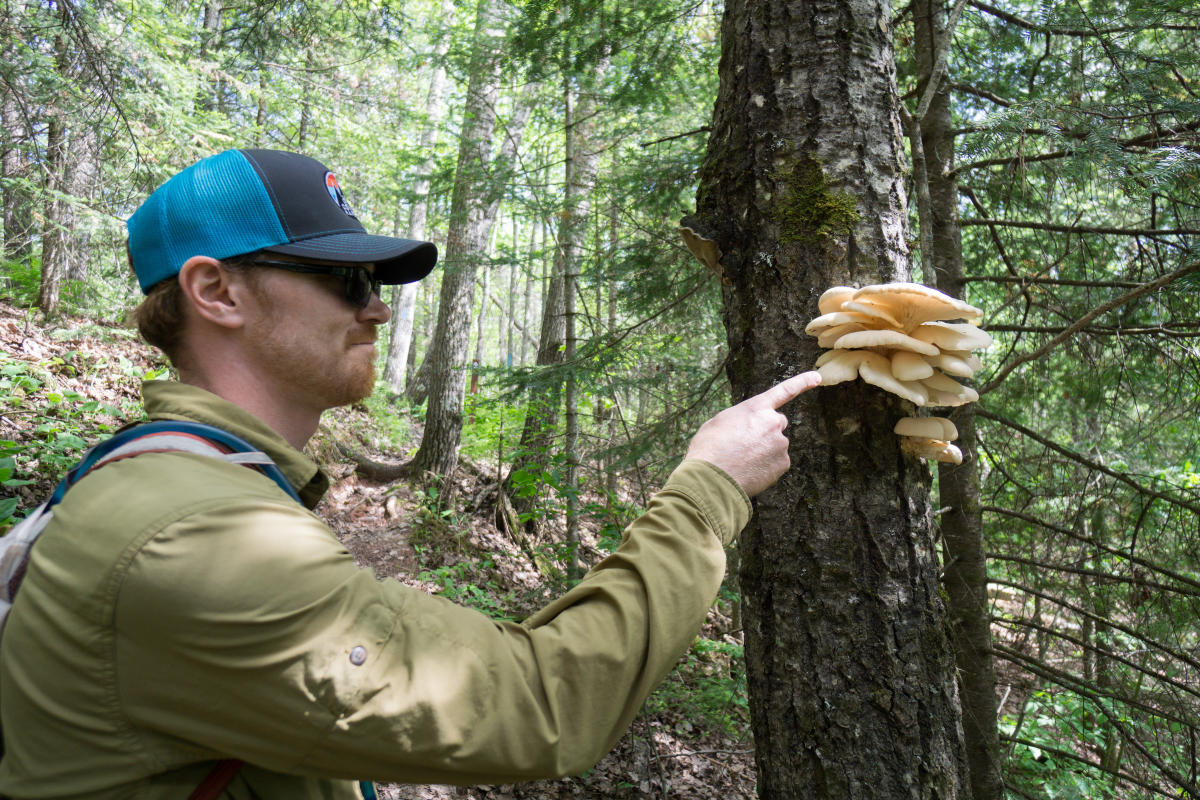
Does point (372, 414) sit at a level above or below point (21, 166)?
below

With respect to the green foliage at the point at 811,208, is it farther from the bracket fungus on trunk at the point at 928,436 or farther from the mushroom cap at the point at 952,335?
the bracket fungus on trunk at the point at 928,436

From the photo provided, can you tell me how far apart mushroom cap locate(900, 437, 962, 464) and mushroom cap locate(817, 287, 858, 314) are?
0.44 meters

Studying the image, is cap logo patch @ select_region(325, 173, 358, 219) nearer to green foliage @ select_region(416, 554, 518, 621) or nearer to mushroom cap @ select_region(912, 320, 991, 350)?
mushroom cap @ select_region(912, 320, 991, 350)

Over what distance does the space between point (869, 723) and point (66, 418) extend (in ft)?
22.6

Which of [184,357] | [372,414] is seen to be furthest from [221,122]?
[184,357]

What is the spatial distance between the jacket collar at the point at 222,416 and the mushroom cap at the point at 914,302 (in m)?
1.45

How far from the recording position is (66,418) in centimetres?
580

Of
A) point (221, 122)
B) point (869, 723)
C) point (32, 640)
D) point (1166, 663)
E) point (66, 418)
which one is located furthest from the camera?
point (221, 122)

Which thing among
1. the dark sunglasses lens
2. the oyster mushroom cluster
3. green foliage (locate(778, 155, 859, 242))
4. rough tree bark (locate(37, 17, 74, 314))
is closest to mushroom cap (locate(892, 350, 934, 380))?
the oyster mushroom cluster

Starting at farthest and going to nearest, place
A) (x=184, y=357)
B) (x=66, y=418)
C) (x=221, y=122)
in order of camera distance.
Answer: (x=221, y=122) → (x=66, y=418) → (x=184, y=357)

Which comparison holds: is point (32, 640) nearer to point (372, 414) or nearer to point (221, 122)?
point (221, 122)

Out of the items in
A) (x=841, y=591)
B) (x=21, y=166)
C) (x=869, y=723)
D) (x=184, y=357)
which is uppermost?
(x=21, y=166)

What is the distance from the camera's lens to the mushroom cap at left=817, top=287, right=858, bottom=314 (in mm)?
1735

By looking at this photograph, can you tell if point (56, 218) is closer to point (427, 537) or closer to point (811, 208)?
point (427, 537)
